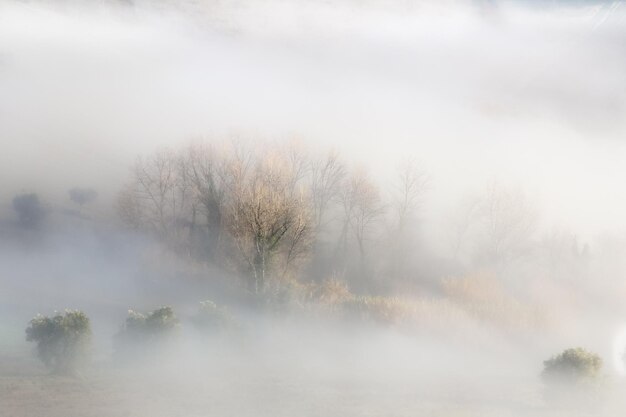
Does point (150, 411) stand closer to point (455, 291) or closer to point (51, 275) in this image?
point (455, 291)

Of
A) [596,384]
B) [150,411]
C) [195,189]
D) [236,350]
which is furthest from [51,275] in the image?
[596,384]

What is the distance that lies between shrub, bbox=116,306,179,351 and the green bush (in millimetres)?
972

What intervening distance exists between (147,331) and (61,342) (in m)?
1.66

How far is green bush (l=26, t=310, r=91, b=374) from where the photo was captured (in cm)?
1209

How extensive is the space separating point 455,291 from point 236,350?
25.7 ft

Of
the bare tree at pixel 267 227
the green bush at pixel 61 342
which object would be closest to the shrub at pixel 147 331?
the green bush at pixel 61 342

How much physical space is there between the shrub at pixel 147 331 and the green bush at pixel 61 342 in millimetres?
972

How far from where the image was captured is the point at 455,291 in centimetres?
1944

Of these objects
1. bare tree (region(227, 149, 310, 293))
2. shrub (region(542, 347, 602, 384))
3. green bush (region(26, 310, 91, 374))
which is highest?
bare tree (region(227, 149, 310, 293))

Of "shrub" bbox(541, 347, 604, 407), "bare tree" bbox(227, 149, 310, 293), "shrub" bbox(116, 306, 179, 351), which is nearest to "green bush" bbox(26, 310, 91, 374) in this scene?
"shrub" bbox(116, 306, 179, 351)

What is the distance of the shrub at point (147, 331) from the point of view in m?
13.0

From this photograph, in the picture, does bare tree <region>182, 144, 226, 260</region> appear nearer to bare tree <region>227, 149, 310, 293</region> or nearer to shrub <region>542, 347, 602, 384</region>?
bare tree <region>227, 149, 310, 293</region>

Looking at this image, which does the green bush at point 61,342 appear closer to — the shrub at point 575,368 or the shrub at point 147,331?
the shrub at point 147,331

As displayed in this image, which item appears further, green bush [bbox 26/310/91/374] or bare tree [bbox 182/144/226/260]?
bare tree [bbox 182/144/226/260]
